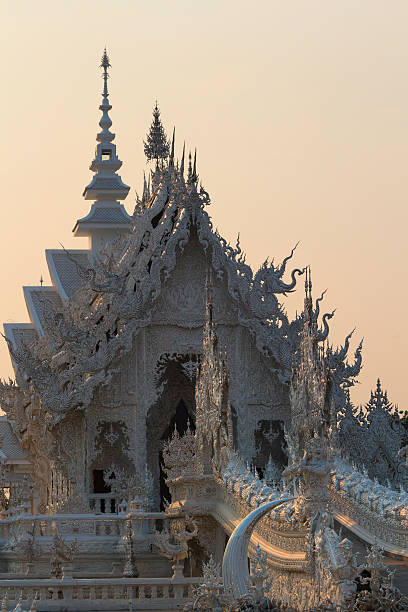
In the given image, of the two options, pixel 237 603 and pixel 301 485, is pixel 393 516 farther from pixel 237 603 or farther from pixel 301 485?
pixel 237 603

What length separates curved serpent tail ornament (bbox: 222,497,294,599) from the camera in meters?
17.7

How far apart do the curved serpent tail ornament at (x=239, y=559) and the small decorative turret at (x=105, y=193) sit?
66.8ft

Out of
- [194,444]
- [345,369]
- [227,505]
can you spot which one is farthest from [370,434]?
[227,505]

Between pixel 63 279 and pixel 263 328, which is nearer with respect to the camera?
pixel 263 328

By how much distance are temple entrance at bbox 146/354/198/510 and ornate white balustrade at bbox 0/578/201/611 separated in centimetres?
886

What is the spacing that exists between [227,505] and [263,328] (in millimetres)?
6076

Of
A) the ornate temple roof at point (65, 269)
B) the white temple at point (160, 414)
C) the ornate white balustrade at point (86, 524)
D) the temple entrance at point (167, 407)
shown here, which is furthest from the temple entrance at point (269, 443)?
the ornate temple roof at point (65, 269)

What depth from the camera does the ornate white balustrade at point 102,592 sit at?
2156cm

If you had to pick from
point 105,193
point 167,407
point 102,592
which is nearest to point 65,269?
Result: point 105,193

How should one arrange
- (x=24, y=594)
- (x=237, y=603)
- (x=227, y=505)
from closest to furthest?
1. (x=237, y=603)
2. (x=24, y=594)
3. (x=227, y=505)

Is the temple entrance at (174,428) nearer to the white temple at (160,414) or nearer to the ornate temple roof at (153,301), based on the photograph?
the white temple at (160,414)

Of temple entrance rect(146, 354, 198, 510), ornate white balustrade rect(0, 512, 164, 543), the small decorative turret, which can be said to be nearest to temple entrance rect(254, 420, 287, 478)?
temple entrance rect(146, 354, 198, 510)

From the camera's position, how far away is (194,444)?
27109mm

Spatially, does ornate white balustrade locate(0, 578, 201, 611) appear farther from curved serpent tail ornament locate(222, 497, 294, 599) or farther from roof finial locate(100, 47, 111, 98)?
roof finial locate(100, 47, 111, 98)
